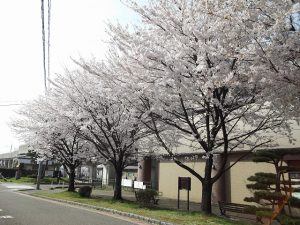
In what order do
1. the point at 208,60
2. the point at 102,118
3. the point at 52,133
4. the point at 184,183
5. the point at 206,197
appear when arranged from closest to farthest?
the point at 208,60, the point at 206,197, the point at 184,183, the point at 102,118, the point at 52,133

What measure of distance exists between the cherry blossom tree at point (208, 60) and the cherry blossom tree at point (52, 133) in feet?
30.3

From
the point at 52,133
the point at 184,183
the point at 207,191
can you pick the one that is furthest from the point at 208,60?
the point at 52,133

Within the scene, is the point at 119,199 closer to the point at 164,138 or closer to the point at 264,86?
the point at 164,138

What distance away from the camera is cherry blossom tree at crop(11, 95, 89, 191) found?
78.7 feet

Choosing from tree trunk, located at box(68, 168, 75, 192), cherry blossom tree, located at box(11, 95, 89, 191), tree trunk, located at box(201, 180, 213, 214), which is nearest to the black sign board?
tree trunk, located at box(201, 180, 213, 214)

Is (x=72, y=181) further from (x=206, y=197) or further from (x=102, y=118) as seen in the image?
(x=206, y=197)

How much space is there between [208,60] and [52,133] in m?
18.3

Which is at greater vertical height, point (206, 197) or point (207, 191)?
point (207, 191)

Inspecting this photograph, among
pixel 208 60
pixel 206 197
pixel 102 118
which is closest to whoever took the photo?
pixel 208 60

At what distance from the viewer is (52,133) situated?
27625 millimetres

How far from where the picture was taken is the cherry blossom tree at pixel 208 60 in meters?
9.70

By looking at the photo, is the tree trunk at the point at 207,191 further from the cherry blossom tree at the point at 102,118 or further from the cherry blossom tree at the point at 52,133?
the cherry blossom tree at the point at 52,133

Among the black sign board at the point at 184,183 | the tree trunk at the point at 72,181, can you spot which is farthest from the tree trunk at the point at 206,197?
the tree trunk at the point at 72,181

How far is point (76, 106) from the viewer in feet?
70.6
